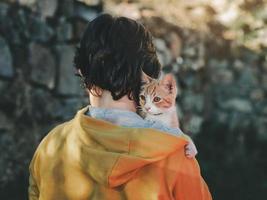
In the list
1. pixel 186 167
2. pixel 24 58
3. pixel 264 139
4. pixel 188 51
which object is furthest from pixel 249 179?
pixel 186 167

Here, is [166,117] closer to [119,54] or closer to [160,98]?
[160,98]

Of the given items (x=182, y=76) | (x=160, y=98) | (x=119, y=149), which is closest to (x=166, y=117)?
(x=160, y=98)

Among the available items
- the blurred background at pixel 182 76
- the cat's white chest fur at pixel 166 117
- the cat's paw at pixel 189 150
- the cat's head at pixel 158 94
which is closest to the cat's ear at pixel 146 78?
the cat's head at pixel 158 94

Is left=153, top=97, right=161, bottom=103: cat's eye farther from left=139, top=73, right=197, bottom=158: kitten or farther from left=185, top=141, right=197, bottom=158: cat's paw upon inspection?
left=185, top=141, right=197, bottom=158: cat's paw

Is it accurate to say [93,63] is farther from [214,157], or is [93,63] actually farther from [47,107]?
[214,157]

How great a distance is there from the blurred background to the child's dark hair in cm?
265

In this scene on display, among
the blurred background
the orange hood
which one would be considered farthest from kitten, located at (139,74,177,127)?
the blurred background

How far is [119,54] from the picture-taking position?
1807mm

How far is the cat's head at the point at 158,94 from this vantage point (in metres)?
1.84

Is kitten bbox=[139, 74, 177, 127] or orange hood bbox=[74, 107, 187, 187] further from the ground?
Result: kitten bbox=[139, 74, 177, 127]

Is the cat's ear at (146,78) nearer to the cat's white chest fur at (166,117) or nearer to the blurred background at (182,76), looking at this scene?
the cat's white chest fur at (166,117)

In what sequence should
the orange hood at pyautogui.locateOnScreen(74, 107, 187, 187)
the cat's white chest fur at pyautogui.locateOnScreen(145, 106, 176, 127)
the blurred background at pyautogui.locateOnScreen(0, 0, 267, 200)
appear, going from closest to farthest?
1. the orange hood at pyautogui.locateOnScreen(74, 107, 187, 187)
2. the cat's white chest fur at pyautogui.locateOnScreen(145, 106, 176, 127)
3. the blurred background at pyautogui.locateOnScreen(0, 0, 267, 200)

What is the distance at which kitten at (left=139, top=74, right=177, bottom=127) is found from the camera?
1.85m

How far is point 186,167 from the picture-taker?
1.78m
